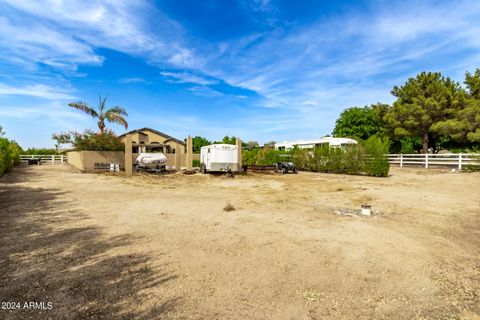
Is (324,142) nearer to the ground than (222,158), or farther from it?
farther from it

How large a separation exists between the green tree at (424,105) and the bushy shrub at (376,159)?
15038 mm

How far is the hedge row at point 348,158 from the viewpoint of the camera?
19.3 m

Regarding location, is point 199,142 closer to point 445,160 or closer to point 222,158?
point 222,158

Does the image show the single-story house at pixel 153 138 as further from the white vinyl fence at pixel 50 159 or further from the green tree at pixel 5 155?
the green tree at pixel 5 155

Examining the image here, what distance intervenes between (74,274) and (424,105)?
3774cm

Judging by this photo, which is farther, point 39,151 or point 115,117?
point 39,151

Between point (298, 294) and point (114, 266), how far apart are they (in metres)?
2.73

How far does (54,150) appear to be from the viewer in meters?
46.7

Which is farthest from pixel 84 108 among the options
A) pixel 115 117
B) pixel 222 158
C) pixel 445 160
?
pixel 445 160

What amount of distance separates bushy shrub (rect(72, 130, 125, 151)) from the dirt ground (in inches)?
723

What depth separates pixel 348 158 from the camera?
2145cm

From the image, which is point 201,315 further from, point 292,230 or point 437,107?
point 437,107

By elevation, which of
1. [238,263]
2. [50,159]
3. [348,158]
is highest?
[348,158]

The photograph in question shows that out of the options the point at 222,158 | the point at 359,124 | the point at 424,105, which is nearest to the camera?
the point at 222,158
